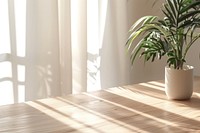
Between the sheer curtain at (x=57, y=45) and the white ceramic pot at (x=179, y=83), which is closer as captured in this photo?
the white ceramic pot at (x=179, y=83)

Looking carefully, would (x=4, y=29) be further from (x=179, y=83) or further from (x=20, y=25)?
(x=179, y=83)

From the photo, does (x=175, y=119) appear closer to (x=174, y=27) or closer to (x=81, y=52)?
(x=174, y=27)

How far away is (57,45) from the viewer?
2031 millimetres

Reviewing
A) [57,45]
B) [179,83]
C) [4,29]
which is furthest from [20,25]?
[179,83]

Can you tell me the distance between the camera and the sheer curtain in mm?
1933

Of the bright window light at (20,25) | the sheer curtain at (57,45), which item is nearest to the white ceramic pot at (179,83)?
the sheer curtain at (57,45)

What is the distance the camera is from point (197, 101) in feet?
5.32

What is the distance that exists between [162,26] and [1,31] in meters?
0.82

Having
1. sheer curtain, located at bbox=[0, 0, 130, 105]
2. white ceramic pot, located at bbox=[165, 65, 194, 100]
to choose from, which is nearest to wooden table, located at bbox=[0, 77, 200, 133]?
white ceramic pot, located at bbox=[165, 65, 194, 100]

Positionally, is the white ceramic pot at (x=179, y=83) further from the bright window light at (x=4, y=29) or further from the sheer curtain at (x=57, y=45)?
the bright window light at (x=4, y=29)

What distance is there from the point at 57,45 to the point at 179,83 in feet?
2.45

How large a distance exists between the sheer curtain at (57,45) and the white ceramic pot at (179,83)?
2.15ft

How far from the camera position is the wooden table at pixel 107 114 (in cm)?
130

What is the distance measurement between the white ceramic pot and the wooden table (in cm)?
3
